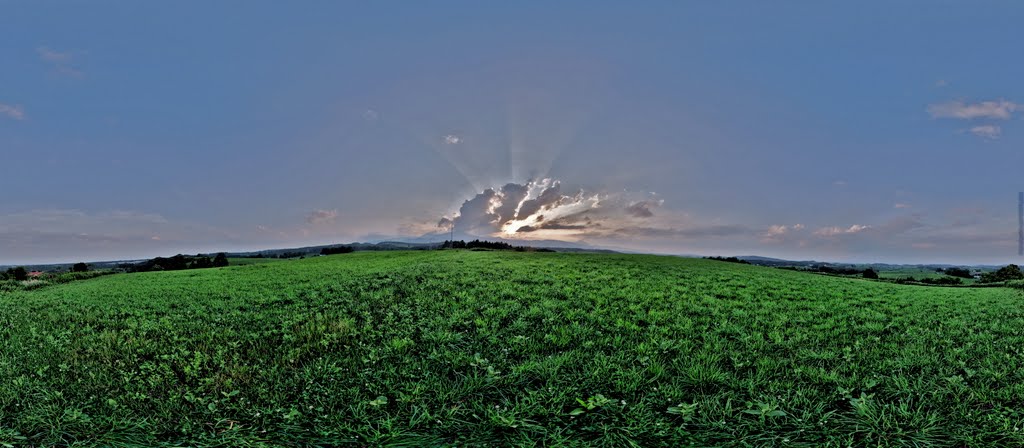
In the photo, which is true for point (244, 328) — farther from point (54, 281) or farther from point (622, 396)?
point (54, 281)

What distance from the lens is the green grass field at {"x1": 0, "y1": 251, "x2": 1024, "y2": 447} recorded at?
15.5 feet

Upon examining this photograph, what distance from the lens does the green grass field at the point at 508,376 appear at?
187 inches

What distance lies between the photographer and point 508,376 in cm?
580

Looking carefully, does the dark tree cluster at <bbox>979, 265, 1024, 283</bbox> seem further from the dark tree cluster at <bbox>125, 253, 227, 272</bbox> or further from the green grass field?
the dark tree cluster at <bbox>125, 253, 227, 272</bbox>

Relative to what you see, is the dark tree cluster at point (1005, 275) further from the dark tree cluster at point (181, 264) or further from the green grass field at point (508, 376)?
the dark tree cluster at point (181, 264)

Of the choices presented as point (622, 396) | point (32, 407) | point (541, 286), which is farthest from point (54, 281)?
point (622, 396)

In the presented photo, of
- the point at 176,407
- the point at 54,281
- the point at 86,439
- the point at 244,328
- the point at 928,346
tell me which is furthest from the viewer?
the point at 54,281

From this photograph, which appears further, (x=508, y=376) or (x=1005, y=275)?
(x=1005, y=275)

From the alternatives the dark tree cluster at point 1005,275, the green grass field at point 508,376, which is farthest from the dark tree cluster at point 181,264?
the dark tree cluster at point 1005,275

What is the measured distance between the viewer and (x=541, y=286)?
12844 millimetres

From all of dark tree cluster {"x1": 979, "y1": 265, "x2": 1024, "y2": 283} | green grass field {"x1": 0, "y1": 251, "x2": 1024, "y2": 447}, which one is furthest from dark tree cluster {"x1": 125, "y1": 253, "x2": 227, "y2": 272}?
dark tree cluster {"x1": 979, "y1": 265, "x2": 1024, "y2": 283}

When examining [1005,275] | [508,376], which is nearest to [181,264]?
[508,376]

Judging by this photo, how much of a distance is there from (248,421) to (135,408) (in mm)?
1633

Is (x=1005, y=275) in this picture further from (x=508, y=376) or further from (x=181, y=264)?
(x=181, y=264)
